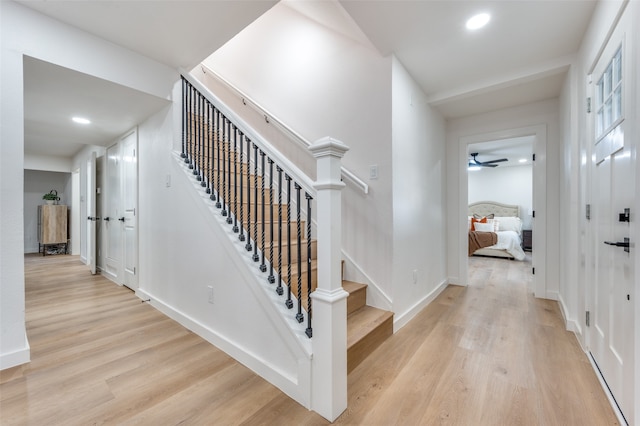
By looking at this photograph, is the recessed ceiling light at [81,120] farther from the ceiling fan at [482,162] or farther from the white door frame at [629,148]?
the ceiling fan at [482,162]

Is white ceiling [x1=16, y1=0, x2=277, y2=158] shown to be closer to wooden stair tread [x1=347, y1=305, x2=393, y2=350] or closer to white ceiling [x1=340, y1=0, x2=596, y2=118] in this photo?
white ceiling [x1=340, y1=0, x2=596, y2=118]

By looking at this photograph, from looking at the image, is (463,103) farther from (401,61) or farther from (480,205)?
(480,205)

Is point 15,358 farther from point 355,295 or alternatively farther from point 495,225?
point 495,225

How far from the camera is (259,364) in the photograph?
5.62 ft

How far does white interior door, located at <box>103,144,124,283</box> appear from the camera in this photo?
3732 millimetres

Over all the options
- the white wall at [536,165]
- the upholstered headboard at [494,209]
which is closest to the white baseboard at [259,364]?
the white wall at [536,165]

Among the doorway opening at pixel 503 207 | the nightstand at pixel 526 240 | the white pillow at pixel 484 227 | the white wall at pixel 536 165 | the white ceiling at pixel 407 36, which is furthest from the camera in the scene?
the nightstand at pixel 526 240

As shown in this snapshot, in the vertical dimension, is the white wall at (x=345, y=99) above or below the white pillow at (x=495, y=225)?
above

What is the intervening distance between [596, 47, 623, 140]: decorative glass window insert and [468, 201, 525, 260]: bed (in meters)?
4.31

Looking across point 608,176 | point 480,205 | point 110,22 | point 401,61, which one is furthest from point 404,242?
point 480,205

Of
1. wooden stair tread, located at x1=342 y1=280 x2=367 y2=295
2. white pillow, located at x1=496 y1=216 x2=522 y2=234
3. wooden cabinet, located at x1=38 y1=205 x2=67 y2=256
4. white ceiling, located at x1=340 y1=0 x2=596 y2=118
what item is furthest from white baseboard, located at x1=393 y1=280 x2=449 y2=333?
wooden cabinet, located at x1=38 y1=205 x2=67 y2=256

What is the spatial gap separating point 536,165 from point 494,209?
4.90 meters

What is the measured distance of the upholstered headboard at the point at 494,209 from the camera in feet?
24.1

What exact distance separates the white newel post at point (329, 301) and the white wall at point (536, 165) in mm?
2950
